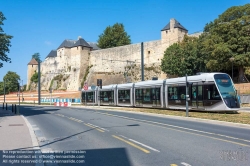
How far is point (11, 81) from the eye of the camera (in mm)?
114938

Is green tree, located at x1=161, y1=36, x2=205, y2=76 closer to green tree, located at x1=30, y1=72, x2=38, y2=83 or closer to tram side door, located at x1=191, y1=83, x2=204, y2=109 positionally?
tram side door, located at x1=191, y1=83, x2=204, y2=109

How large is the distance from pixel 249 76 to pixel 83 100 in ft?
88.6

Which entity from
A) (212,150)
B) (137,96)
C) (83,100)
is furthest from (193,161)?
(83,100)

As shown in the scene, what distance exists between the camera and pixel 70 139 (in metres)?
10.1

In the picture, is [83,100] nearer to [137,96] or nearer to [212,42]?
[137,96]

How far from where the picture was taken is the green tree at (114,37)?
89.2 meters

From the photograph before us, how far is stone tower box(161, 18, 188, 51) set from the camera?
60938mm

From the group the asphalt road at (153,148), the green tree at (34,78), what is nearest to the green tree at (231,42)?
the asphalt road at (153,148)

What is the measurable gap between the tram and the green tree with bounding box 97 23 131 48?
54257 millimetres

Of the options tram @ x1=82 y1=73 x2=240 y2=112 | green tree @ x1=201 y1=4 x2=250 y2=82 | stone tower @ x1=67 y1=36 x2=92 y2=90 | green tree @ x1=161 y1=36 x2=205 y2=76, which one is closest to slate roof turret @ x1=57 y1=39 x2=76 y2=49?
stone tower @ x1=67 y1=36 x2=92 y2=90

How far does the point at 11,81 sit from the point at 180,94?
10420cm

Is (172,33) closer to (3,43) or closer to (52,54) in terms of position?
(3,43)

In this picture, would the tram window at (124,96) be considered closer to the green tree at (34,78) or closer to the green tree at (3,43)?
the green tree at (3,43)

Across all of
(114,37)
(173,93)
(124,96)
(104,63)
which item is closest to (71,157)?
(173,93)
